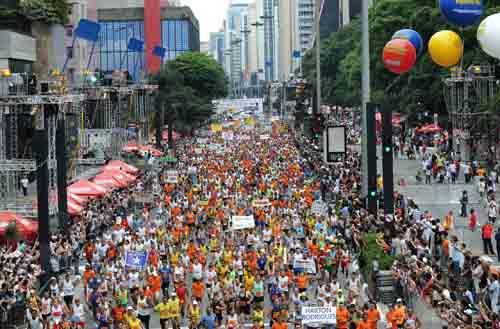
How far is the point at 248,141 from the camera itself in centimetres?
8288

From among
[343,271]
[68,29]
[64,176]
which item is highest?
[68,29]

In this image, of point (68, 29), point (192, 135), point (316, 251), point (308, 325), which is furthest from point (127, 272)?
point (192, 135)

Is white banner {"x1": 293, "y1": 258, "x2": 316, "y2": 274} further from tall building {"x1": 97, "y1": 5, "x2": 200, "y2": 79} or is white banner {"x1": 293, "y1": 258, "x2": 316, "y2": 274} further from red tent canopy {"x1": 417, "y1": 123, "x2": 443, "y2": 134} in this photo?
tall building {"x1": 97, "y1": 5, "x2": 200, "y2": 79}

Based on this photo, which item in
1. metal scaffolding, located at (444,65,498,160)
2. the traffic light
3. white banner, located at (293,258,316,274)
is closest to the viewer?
white banner, located at (293,258,316,274)

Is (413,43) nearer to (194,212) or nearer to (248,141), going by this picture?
(194,212)

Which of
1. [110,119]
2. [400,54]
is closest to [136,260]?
[400,54]

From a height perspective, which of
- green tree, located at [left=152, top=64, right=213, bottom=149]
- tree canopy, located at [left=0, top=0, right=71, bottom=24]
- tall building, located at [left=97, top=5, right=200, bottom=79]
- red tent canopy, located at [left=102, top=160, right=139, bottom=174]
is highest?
tall building, located at [left=97, top=5, right=200, bottom=79]

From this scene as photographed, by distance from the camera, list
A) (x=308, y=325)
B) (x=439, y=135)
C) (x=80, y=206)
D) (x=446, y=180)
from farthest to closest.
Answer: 1. (x=439, y=135)
2. (x=446, y=180)
3. (x=80, y=206)
4. (x=308, y=325)

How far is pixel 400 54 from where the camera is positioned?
28.9 metres

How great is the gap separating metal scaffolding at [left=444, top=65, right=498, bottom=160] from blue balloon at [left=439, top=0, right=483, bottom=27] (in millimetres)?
15012

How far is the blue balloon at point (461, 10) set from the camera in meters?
26.0

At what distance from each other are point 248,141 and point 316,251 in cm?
5934

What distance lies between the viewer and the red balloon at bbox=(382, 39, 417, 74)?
94.7 ft

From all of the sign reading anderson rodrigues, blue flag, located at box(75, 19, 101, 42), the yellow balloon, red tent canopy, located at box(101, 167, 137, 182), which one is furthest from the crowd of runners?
blue flag, located at box(75, 19, 101, 42)
